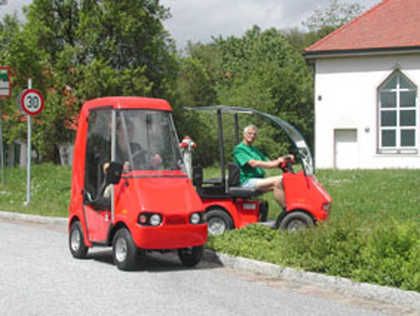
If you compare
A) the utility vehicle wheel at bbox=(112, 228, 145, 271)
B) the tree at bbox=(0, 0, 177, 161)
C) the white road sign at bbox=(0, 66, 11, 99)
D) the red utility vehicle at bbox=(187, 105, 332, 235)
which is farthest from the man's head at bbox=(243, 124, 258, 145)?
the tree at bbox=(0, 0, 177, 161)

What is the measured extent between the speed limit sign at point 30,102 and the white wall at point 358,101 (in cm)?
1905

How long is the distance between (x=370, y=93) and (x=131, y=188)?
26.6m

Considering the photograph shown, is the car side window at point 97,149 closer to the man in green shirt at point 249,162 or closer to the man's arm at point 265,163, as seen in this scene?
the man in green shirt at point 249,162

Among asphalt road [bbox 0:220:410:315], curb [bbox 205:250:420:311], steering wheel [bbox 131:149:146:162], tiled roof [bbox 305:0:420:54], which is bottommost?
asphalt road [bbox 0:220:410:315]

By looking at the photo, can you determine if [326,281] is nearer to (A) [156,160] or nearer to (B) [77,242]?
(A) [156,160]

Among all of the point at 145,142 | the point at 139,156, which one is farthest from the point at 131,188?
the point at 145,142

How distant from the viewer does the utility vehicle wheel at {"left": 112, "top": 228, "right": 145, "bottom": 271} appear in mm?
9844

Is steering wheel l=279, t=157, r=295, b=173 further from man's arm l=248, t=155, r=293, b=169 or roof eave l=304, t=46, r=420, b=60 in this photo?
roof eave l=304, t=46, r=420, b=60

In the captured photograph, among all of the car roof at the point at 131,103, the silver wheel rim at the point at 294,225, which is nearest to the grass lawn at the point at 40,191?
the car roof at the point at 131,103

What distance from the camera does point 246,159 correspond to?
13.0 meters

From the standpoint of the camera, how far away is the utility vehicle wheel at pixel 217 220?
1276 cm

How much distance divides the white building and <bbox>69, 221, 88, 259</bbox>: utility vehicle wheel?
25.2 metres

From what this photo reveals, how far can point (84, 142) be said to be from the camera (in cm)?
1130

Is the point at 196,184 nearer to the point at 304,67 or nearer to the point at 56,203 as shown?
the point at 56,203
